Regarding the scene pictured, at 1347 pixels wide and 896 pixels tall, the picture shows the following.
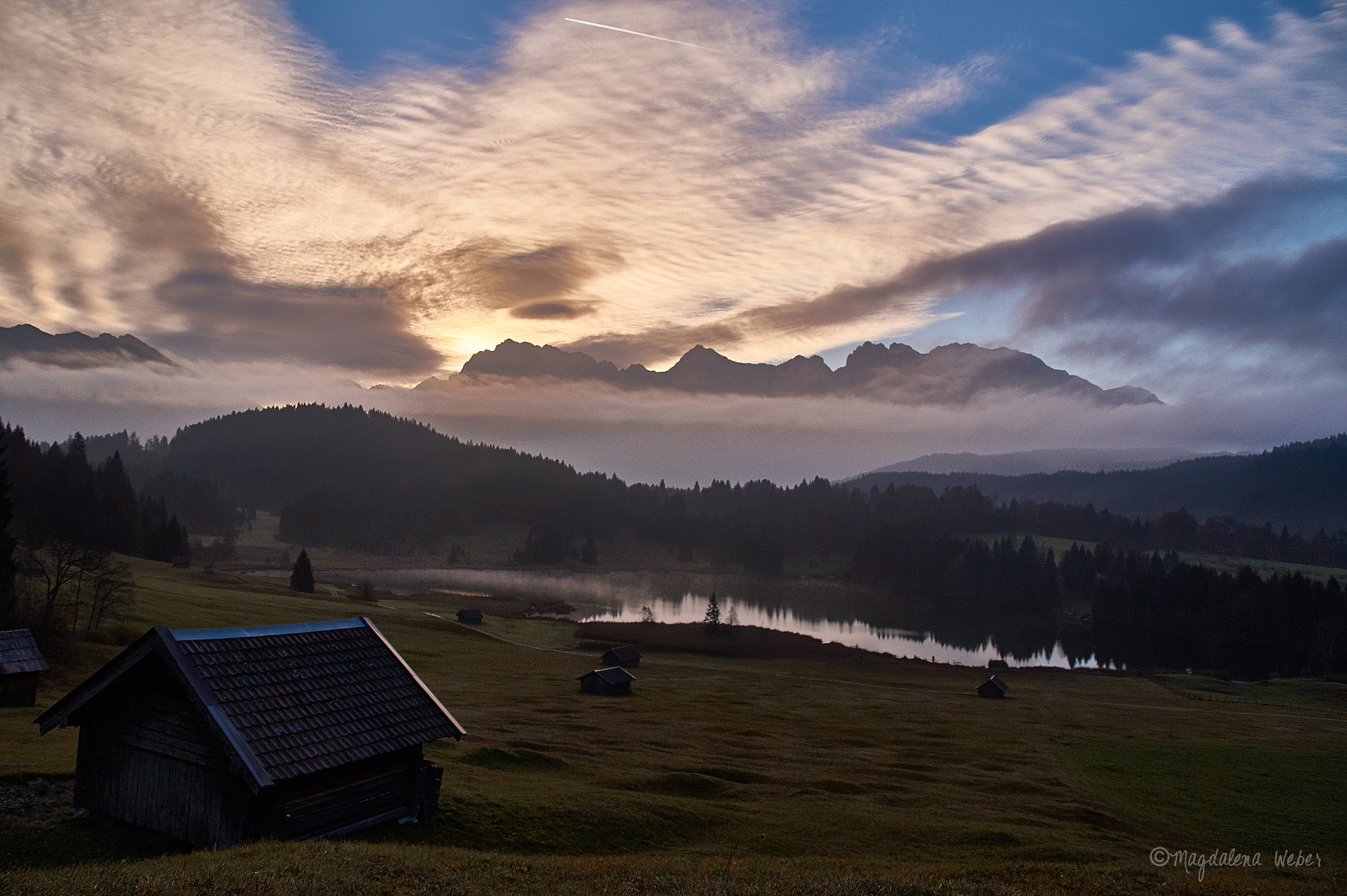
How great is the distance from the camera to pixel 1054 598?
19088 cm

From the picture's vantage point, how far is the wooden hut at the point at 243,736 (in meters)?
18.4

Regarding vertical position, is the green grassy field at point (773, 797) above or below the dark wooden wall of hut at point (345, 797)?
below

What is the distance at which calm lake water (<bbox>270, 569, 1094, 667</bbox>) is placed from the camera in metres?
129

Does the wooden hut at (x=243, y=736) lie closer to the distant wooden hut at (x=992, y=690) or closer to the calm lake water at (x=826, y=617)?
the distant wooden hut at (x=992, y=690)

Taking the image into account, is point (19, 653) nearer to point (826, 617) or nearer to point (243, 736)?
point (243, 736)

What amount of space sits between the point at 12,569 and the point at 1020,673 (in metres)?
110

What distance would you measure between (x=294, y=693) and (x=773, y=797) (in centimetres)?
2251

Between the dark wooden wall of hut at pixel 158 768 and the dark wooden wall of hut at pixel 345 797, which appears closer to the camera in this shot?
the dark wooden wall of hut at pixel 158 768

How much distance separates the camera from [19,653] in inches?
1475

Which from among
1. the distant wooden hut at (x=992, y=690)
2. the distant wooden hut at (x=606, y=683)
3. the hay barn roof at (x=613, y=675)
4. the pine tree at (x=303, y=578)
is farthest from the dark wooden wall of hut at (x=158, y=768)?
the pine tree at (x=303, y=578)

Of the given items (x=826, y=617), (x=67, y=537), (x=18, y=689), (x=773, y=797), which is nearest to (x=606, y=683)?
(x=773, y=797)

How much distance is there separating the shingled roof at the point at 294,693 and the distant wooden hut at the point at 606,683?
41228 millimetres

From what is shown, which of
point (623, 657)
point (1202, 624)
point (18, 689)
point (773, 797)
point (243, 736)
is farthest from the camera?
point (1202, 624)

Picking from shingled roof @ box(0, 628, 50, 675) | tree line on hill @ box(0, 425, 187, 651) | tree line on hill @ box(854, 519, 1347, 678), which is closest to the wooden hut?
shingled roof @ box(0, 628, 50, 675)
